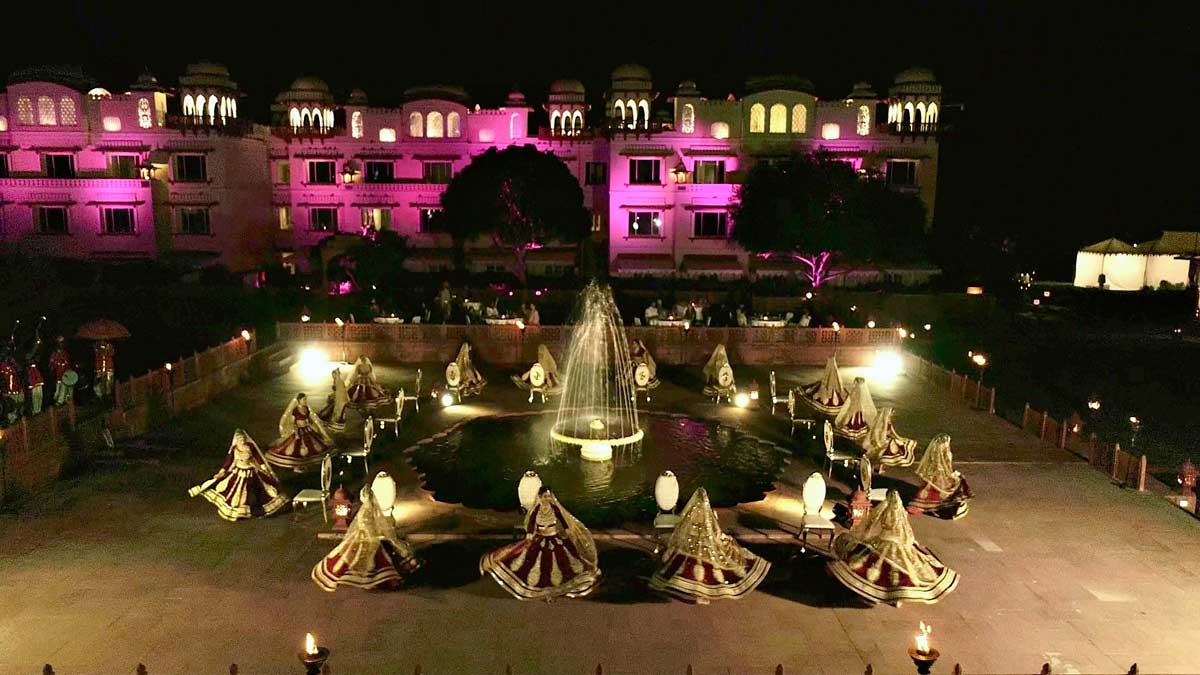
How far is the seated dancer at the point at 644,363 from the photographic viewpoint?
A: 25.6 metres

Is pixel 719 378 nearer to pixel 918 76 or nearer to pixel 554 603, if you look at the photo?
pixel 554 603

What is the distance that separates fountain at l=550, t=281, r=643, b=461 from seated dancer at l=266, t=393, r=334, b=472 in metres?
5.26

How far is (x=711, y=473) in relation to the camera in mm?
18406

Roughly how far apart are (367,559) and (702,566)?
4866 millimetres

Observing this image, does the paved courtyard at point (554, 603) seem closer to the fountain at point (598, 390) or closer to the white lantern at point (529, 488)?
the white lantern at point (529, 488)

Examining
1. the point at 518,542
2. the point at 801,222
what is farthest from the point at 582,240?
the point at 518,542

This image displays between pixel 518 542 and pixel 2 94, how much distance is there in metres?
46.6

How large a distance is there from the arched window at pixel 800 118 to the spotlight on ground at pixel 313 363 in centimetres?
2792

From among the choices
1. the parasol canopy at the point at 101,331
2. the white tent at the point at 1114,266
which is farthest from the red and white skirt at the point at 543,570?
the white tent at the point at 1114,266

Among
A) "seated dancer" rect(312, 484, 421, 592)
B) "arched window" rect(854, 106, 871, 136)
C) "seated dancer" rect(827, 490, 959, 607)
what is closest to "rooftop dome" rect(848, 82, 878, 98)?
"arched window" rect(854, 106, 871, 136)

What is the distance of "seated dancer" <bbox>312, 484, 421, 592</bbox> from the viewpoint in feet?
40.8

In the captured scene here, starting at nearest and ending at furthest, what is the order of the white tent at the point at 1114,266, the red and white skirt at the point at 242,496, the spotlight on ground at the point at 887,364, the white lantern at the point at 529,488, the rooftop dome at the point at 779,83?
1. the white lantern at the point at 529,488
2. the red and white skirt at the point at 242,496
3. the spotlight on ground at the point at 887,364
4. the rooftop dome at the point at 779,83
5. the white tent at the point at 1114,266

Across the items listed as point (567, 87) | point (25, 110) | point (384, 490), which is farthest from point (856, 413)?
point (25, 110)

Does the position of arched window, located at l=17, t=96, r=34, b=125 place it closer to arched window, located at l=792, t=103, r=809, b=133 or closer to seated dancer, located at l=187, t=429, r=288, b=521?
Result: seated dancer, located at l=187, t=429, r=288, b=521
